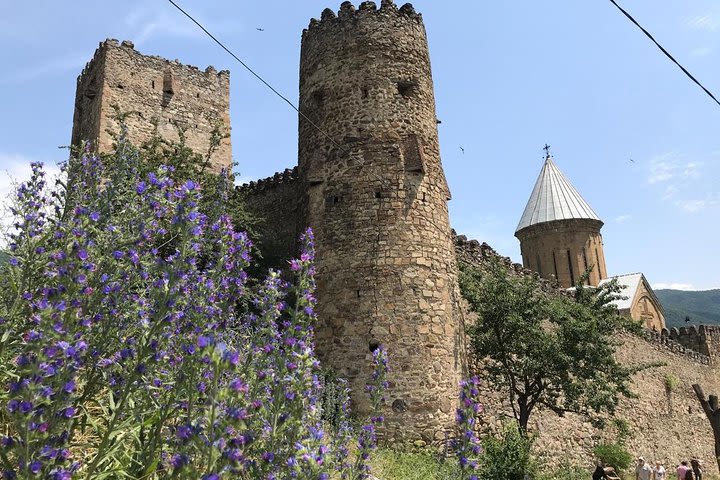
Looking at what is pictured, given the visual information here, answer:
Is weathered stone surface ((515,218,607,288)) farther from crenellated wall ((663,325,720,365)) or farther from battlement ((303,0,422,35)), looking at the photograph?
battlement ((303,0,422,35))

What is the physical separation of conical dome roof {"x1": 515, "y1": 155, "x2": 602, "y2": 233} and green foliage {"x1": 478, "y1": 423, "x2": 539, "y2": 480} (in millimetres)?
28706

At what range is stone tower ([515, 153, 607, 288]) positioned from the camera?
36344mm

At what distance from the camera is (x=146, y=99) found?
18797 millimetres

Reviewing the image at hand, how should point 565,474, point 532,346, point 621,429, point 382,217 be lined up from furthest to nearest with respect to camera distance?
point 621,429
point 565,474
point 532,346
point 382,217

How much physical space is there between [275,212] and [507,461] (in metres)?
9.03

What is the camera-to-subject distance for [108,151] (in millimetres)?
17375

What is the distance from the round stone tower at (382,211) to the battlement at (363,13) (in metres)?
0.02

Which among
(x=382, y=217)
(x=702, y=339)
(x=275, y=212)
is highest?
(x=275, y=212)

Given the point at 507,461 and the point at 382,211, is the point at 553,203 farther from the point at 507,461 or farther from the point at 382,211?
the point at 507,461

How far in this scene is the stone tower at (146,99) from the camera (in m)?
18.0

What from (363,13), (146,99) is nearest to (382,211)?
(363,13)

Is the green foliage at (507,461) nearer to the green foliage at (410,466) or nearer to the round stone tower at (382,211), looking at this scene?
the round stone tower at (382,211)

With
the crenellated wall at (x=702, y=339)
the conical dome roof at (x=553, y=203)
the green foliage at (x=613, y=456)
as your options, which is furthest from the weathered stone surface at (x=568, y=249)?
the green foliage at (x=613, y=456)

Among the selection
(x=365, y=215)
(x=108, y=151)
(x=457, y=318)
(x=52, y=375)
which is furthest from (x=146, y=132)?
(x=52, y=375)
